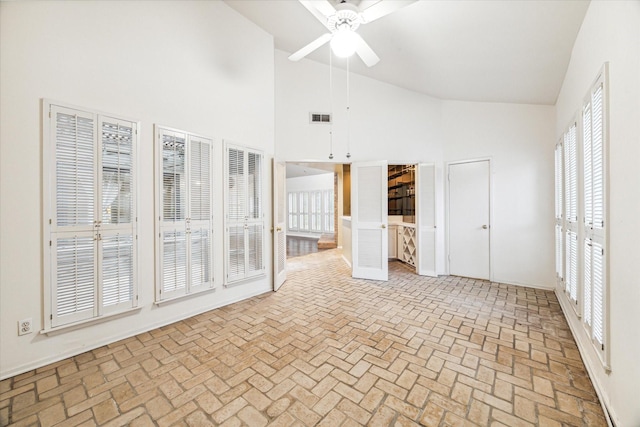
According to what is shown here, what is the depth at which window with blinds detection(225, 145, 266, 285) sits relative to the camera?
3.65 metres

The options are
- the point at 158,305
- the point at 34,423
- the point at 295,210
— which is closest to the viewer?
the point at 34,423

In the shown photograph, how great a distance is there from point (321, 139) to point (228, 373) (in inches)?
151

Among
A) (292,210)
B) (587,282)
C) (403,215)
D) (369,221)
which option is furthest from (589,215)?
(292,210)

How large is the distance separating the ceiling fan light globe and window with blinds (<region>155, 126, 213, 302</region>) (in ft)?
6.42

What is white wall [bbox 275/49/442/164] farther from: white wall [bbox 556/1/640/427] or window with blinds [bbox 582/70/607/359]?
white wall [bbox 556/1/640/427]

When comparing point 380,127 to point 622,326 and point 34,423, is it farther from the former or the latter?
point 34,423

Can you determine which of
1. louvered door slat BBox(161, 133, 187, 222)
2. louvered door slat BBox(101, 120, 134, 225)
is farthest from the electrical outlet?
louvered door slat BBox(161, 133, 187, 222)

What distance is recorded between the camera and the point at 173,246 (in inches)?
121

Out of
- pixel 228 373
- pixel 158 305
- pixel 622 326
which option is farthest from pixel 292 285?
pixel 622 326

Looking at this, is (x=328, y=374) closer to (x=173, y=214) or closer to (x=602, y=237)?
(x=602, y=237)

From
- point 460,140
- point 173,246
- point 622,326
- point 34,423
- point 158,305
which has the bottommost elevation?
point 34,423

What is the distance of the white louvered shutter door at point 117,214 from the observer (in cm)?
254

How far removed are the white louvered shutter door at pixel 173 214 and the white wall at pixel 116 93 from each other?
0.41 ft

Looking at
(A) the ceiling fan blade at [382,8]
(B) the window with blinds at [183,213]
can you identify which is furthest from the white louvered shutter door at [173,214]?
(A) the ceiling fan blade at [382,8]
